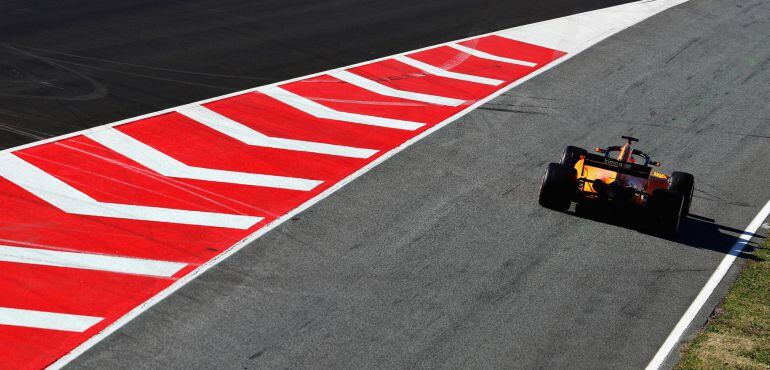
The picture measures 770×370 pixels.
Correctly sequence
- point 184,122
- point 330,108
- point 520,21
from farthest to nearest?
point 520,21
point 330,108
point 184,122

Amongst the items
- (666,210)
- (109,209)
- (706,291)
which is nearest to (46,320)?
(109,209)

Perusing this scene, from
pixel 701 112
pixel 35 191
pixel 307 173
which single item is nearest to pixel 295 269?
pixel 307 173

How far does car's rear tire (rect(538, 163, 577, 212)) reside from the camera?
17.2m

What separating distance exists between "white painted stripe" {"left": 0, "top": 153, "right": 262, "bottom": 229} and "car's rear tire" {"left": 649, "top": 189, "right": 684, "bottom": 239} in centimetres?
667

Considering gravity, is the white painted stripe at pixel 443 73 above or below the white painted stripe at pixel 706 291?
above

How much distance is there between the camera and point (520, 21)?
31.0 metres

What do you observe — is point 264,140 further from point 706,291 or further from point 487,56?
point 706,291

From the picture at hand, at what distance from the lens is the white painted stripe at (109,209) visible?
16.6 meters

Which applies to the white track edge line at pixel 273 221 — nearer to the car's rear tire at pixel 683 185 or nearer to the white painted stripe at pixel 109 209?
the white painted stripe at pixel 109 209

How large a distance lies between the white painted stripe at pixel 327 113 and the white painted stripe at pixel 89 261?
781 centimetres

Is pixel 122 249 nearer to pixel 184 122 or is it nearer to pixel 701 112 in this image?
pixel 184 122

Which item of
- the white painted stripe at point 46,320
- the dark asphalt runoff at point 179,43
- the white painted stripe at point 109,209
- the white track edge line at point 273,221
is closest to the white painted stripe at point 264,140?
the white track edge line at point 273,221

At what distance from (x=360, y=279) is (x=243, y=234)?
2.37 meters

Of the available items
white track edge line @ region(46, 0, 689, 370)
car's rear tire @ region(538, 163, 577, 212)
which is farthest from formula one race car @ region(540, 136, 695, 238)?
white track edge line @ region(46, 0, 689, 370)
